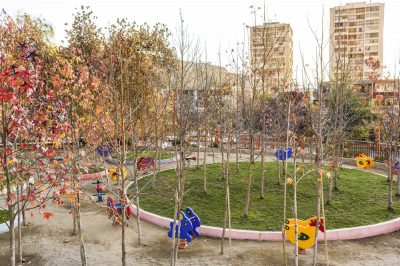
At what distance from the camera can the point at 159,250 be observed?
9.71m

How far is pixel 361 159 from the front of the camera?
19047mm

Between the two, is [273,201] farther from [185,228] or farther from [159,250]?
[159,250]

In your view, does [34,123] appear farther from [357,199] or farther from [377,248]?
[357,199]

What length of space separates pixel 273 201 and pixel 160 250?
16.5ft

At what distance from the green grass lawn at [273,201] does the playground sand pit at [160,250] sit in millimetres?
1047

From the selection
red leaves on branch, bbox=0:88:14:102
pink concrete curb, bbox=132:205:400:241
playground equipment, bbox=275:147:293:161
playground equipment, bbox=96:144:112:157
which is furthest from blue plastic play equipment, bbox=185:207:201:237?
red leaves on branch, bbox=0:88:14:102

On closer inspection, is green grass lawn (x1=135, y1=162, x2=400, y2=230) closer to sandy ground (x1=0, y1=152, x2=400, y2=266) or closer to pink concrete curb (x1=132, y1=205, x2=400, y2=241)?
pink concrete curb (x1=132, y1=205, x2=400, y2=241)

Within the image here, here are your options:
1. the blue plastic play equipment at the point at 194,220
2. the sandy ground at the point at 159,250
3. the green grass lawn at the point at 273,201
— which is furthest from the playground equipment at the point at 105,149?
the blue plastic play equipment at the point at 194,220

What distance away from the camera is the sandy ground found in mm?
8969

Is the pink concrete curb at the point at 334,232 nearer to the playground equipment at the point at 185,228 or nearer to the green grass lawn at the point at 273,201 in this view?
the green grass lawn at the point at 273,201

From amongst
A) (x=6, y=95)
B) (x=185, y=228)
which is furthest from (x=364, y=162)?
(x=6, y=95)

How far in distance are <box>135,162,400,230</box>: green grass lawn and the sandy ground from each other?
39.7 inches

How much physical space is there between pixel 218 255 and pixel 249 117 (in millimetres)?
4000

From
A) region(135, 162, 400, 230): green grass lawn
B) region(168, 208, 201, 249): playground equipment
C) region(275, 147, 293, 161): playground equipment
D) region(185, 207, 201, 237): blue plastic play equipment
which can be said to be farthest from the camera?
region(275, 147, 293, 161): playground equipment
